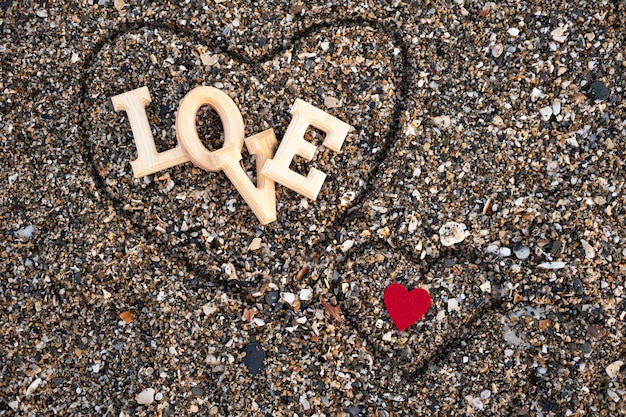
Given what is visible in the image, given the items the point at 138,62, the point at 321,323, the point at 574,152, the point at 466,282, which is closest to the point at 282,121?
the point at 138,62

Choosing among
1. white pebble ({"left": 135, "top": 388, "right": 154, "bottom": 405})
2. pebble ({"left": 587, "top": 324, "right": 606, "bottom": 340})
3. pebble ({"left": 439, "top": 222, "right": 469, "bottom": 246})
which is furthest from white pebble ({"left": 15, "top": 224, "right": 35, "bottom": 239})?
pebble ({"left": 587, "top": 324, "right": 606, "bottom": 340})

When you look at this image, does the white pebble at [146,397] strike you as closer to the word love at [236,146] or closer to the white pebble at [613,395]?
the word love at [236,146]

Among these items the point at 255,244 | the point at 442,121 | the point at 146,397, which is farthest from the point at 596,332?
the point at 146,397

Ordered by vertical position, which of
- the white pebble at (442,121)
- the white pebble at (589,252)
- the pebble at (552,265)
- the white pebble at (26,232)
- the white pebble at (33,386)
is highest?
the white pebble at (26,232)

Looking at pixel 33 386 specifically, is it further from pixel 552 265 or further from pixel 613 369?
pixel 613 369

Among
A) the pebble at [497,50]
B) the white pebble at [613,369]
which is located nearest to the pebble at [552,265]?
the white pebble at [613,369]

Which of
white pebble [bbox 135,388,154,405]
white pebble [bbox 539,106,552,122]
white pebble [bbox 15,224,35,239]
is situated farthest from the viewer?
white pebble [bbox 539,106,552,122]

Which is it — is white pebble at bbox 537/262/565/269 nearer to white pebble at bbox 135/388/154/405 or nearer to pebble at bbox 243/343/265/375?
pebble at bbox 243/343/265/375
